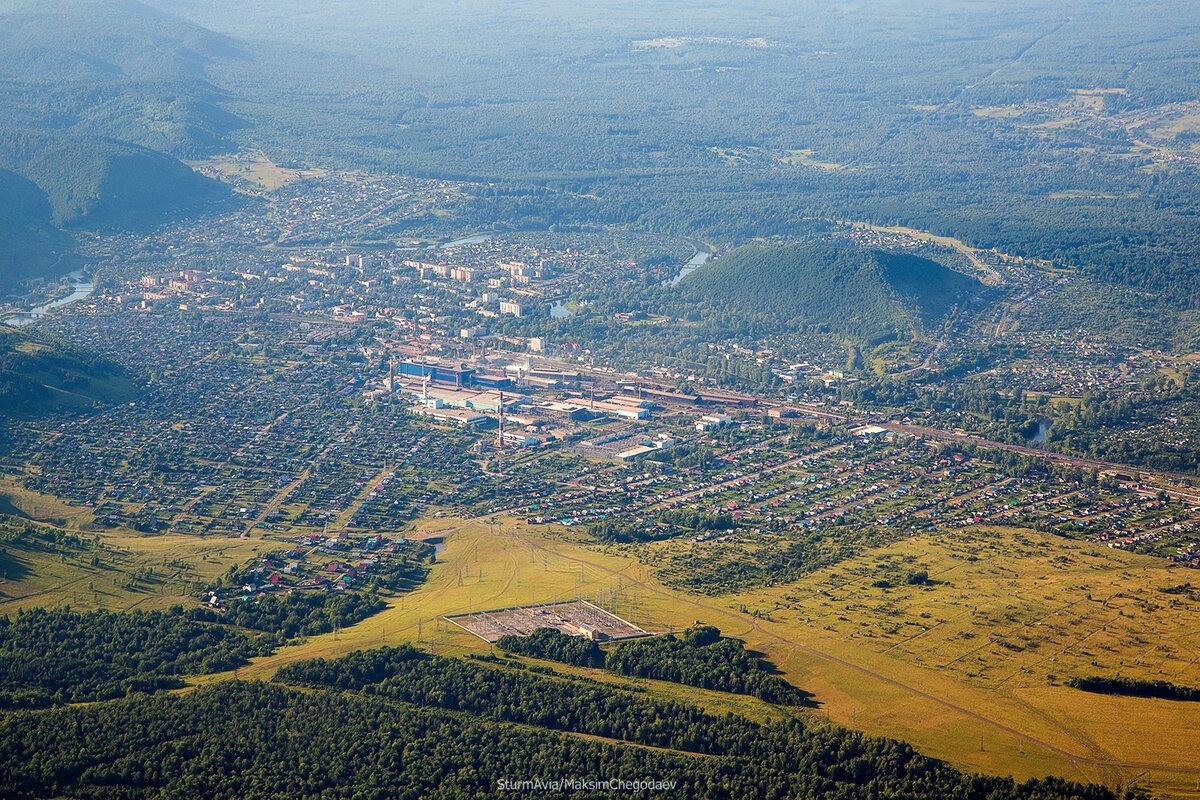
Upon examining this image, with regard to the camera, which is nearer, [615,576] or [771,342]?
[615,576]

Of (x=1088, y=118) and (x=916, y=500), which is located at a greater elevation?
(x=1088, y=118)

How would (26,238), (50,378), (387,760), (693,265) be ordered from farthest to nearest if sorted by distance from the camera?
(693,265), (26,238), (50,378), (387,760)

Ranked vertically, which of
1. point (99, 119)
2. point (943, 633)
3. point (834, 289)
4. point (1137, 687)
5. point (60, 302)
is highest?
point (99, 119)

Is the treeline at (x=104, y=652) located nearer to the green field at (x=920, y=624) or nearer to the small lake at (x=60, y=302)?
the green field at (x=920, y=624)

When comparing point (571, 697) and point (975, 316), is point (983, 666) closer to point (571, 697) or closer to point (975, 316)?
point (571, 697)

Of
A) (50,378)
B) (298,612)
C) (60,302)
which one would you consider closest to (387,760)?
(298,612)

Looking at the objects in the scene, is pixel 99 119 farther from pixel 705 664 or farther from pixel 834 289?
pixel 705 664

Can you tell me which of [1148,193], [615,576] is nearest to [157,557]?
[615,576]

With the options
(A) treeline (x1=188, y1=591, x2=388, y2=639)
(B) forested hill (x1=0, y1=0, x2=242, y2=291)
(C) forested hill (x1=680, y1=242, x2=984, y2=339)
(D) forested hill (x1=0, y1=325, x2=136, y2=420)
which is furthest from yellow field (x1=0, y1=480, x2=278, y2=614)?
(B) forested hill (x1=0, y1=0, x2=242, y2=291)
